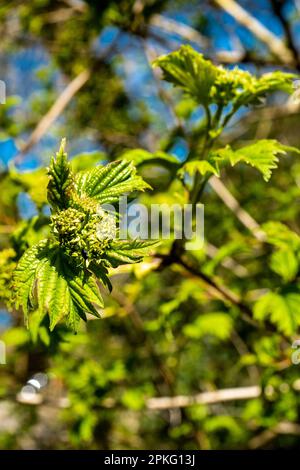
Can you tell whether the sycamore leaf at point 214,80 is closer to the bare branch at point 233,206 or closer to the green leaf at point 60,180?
the green leaf at point 60,180

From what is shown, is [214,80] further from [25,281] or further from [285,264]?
[285,264]

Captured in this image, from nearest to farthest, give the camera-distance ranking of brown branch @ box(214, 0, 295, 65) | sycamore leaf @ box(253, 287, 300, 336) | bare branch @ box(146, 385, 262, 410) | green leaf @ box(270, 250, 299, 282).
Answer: sycamore leaf @ box(253, 287, 300, 336) → green leaf @ box(270, 250, 299, 282) → bare branch @ box(146, 385, 262, 410) → brown branch @ box(214, 0, 295, 65)

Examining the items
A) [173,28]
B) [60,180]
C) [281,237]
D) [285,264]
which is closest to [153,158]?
[60,180]

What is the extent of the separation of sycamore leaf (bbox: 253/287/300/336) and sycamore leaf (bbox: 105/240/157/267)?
96 cm

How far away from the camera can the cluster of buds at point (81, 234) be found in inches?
42.5

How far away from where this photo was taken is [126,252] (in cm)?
112

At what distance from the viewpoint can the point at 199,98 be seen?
1.51 m

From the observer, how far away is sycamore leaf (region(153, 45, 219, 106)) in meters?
1.38

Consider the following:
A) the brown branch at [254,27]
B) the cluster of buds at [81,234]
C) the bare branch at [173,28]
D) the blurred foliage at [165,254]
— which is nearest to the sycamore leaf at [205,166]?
the blurred foliage at [165,254]

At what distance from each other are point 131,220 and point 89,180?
533 mm

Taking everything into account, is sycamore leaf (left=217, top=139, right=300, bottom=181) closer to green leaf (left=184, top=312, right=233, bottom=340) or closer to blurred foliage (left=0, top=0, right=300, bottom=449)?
blurred foliage (left=0, top=0, right=300, bottom=449)

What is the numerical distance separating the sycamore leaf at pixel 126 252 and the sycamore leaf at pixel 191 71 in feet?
2.08

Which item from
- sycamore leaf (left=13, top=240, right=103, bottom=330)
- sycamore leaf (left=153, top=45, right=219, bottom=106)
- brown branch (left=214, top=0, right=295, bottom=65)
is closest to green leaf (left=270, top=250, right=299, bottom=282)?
sycamore leaf (left=153, top=45, right=219, bottom=106)

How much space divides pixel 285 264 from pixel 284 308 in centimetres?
26
